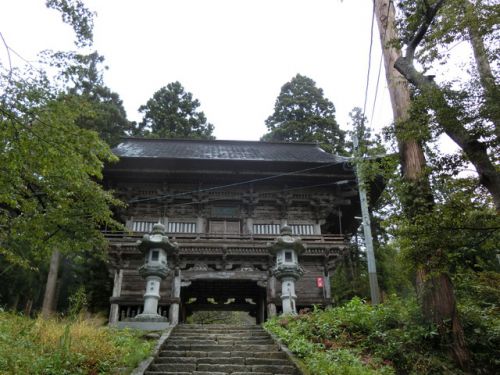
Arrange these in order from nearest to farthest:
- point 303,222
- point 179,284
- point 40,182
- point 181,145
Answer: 1. point 40,182
2. point 179,284
3. point 303,222
4. point 181,145

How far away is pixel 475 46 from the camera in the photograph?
22.7ft

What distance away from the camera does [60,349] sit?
6.25 metres

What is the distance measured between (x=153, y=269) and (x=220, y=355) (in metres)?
4.71

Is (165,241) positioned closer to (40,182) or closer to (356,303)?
(40,182)

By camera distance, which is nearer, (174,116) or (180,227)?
(180,227)

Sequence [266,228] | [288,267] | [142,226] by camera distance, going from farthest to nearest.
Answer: [266,228] → [142,226] → [288,267]

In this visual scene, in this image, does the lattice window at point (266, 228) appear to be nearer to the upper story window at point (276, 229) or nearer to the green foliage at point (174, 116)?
the upper story window at point (276, 229)

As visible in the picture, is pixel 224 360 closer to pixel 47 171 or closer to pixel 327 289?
pixel 47 171

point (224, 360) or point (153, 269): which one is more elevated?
point (153, 269)

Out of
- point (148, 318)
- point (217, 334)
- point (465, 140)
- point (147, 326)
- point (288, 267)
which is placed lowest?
point (217, 334)

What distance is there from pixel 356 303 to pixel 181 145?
14180 millimetres

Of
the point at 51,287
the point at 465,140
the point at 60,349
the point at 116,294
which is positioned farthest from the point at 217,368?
the point at 51,287

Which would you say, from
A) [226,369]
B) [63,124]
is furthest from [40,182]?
[226,369]

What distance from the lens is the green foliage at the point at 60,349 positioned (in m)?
5.74
